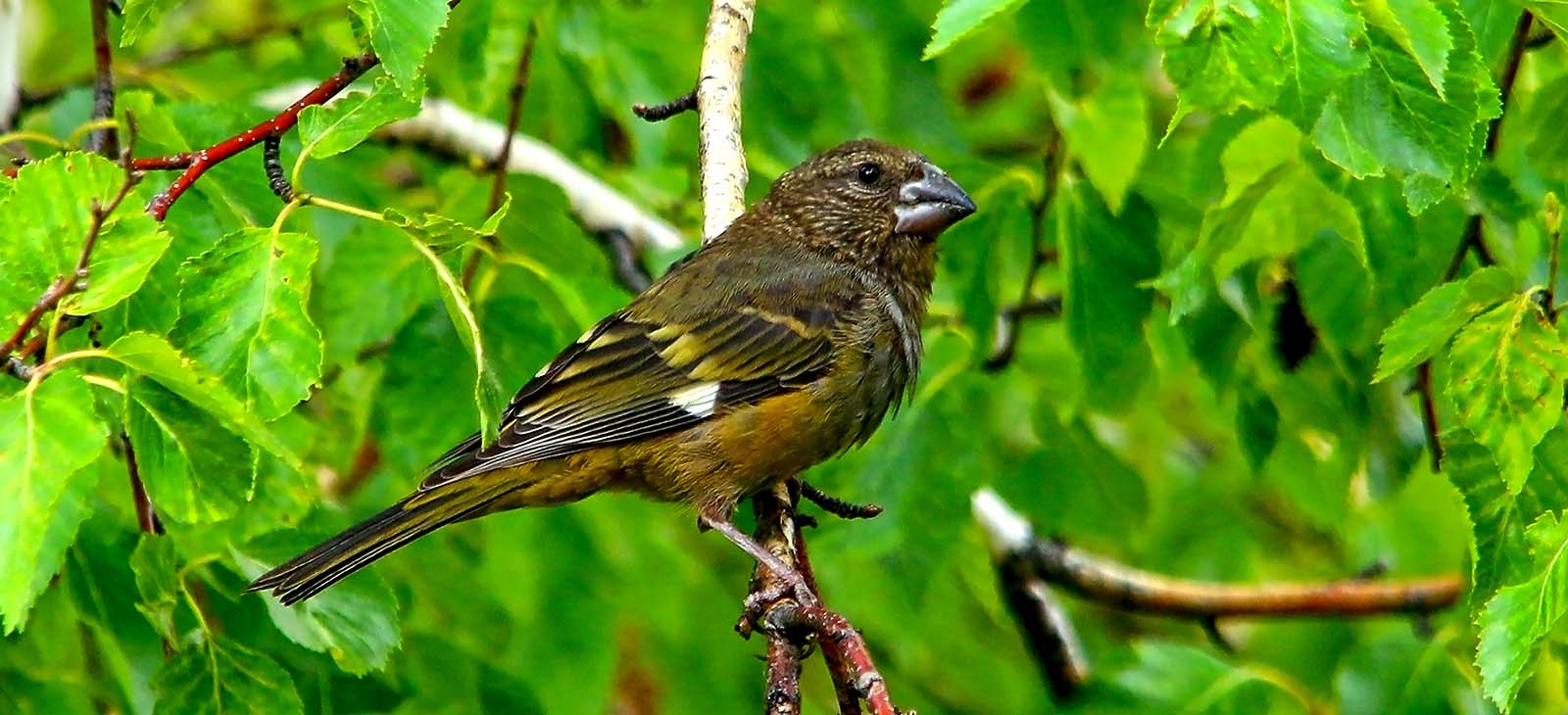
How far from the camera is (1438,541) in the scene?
23.4 feet

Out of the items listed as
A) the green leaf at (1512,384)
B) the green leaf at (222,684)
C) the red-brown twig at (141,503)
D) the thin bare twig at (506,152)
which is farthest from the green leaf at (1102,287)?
the red-brown twig at (141,503)

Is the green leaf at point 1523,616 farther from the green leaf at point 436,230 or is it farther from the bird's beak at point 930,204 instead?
the bird's beak at point 930,204

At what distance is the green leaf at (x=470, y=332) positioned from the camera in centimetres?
317

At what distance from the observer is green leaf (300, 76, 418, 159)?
3.27 m

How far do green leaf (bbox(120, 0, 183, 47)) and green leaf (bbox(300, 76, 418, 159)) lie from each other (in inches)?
12.6

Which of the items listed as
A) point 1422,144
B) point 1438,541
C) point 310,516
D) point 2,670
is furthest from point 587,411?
point 1438,541

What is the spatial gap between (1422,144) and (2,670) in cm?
322

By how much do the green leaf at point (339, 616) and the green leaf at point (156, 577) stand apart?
0.27m

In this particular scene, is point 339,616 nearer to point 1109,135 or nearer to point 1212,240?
point 1212,240

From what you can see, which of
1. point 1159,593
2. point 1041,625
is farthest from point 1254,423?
point 1041,625

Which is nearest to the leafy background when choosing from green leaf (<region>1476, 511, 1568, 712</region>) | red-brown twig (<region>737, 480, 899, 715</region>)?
green leaf (<region>1476, 511, 1568, 712</region>)

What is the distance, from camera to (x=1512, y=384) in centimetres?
321

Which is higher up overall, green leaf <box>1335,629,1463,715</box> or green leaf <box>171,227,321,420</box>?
green leaf <box>171,227,321,420</box>

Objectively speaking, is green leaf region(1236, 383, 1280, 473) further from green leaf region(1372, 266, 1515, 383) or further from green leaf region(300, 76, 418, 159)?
green leaf region(300, 76, 418, 159)
